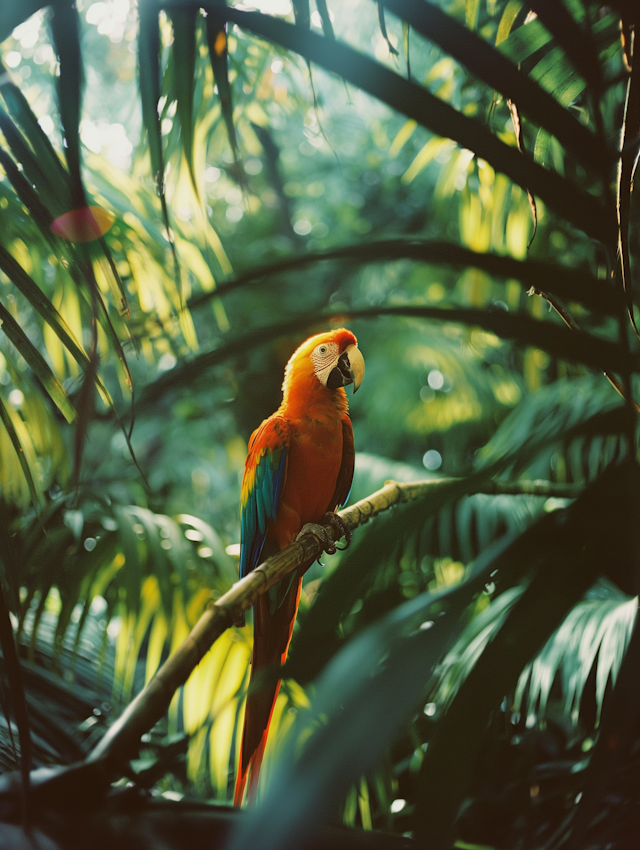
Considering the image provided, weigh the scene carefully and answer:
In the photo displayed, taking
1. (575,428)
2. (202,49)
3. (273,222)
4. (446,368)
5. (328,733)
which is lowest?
(328,733)

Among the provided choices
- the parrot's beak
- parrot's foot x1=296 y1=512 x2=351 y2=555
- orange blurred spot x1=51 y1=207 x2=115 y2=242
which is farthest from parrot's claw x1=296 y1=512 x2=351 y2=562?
orange blurred spot x1=51 y1=207 x2=115 y2=242

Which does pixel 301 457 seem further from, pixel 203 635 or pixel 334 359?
pixel 203 635

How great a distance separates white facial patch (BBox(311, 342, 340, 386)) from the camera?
0.49 metres

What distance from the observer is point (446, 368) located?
102cm

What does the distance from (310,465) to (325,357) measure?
0.36 ft

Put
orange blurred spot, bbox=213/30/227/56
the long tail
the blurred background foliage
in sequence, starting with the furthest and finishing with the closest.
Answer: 1. the long tail
2. orange blurred spot, bbox=213/30/227/56
3. the blurred background foliage

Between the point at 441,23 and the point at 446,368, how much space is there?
816 mm

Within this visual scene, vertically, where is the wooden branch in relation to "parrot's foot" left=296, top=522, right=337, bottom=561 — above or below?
below

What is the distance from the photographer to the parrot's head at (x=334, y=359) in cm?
49

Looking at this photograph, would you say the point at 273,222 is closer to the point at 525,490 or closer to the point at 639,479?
the point at 525,490

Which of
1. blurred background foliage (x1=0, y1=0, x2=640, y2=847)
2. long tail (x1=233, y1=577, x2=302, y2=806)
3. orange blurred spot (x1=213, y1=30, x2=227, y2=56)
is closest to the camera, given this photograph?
blurred background foliage (x1=0, y1=0, x2=640, y2=847)

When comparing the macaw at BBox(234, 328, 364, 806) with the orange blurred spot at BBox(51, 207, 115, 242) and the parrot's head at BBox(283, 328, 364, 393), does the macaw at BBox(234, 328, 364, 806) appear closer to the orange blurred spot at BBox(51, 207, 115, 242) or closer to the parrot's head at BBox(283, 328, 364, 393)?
the parrot's head at BBox(283, 328, 364, 393)

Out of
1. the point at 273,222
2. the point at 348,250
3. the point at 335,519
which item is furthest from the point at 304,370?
the point at 273,222

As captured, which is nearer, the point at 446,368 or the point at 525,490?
the point at 525,490
